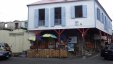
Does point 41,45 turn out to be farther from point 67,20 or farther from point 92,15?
point 92,15

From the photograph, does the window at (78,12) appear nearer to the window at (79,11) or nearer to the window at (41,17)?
the window at (79,11)

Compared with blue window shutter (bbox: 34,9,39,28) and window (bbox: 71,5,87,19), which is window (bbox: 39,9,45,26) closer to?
blue window shutter (bbox: 34,9,39,28)

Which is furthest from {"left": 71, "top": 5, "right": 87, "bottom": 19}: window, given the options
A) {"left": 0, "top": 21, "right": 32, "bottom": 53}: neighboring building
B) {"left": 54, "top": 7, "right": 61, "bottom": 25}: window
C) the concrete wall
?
the concrete wall

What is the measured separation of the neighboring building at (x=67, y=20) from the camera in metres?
31.4

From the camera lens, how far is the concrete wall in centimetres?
3597

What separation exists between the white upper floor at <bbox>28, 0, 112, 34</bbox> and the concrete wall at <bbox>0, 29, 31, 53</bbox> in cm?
243

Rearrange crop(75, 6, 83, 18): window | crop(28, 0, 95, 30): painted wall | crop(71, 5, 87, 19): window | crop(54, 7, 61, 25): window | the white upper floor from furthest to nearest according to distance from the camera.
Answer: crop(54, 7, 61, 25): window
crop(75, 6, 83, 18): window
crop(71, 5, 87, 19): window
the white upper floor
crop(28, 0, 95, 30): painted wall

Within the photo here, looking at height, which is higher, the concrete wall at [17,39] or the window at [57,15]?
the window at [57,15]

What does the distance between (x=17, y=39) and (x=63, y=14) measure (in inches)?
313

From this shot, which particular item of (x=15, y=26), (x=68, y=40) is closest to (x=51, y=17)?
(x=68, y=40)

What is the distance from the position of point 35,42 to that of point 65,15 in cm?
539

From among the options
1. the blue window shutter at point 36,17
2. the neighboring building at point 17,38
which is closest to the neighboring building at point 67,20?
the blue window shutter at point 36,17

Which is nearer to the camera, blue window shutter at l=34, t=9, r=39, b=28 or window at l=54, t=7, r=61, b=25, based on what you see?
window at l=54, t=7, r=61, b=25

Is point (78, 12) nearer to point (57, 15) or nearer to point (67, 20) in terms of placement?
point (67, 20)
